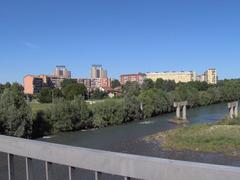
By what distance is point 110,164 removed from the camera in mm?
2328

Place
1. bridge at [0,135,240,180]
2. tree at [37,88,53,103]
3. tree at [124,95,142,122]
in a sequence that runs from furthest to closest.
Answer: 1. tree at [37,88,53,103]
2. tree at [124,95,142,122]
3. bridge at [0,135,240,180]

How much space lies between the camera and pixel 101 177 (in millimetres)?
2453

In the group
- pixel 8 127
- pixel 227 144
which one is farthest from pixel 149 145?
pixel 8 127

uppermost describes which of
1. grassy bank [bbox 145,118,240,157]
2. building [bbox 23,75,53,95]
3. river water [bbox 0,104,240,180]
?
building [bbox 23,75,53,95]

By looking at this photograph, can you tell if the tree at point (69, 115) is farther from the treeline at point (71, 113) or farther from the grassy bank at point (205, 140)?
the grassy bank at point (205, 140)

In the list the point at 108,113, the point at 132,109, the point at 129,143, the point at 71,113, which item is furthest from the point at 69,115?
the point at 132,109

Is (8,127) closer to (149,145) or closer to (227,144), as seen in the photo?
(149,145)

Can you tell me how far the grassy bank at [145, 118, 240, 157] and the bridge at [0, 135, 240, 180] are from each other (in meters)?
33.2

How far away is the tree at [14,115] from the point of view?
46781 millimetres

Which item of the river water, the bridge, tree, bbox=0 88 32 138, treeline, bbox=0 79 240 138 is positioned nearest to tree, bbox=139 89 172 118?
treeline, bbox=0 79 240 138

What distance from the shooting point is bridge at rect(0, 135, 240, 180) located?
192 cm

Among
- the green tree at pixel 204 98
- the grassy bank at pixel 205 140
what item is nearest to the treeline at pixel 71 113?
the grassy bank at pixel 205 140

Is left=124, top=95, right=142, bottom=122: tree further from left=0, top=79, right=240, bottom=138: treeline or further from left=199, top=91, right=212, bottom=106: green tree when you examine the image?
left=199, top=91, right=212, bottom=106: green tree

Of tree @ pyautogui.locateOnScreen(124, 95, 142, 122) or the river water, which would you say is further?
tree @ pyautogui.locateOnScreen(124, 95, 142, 122)
